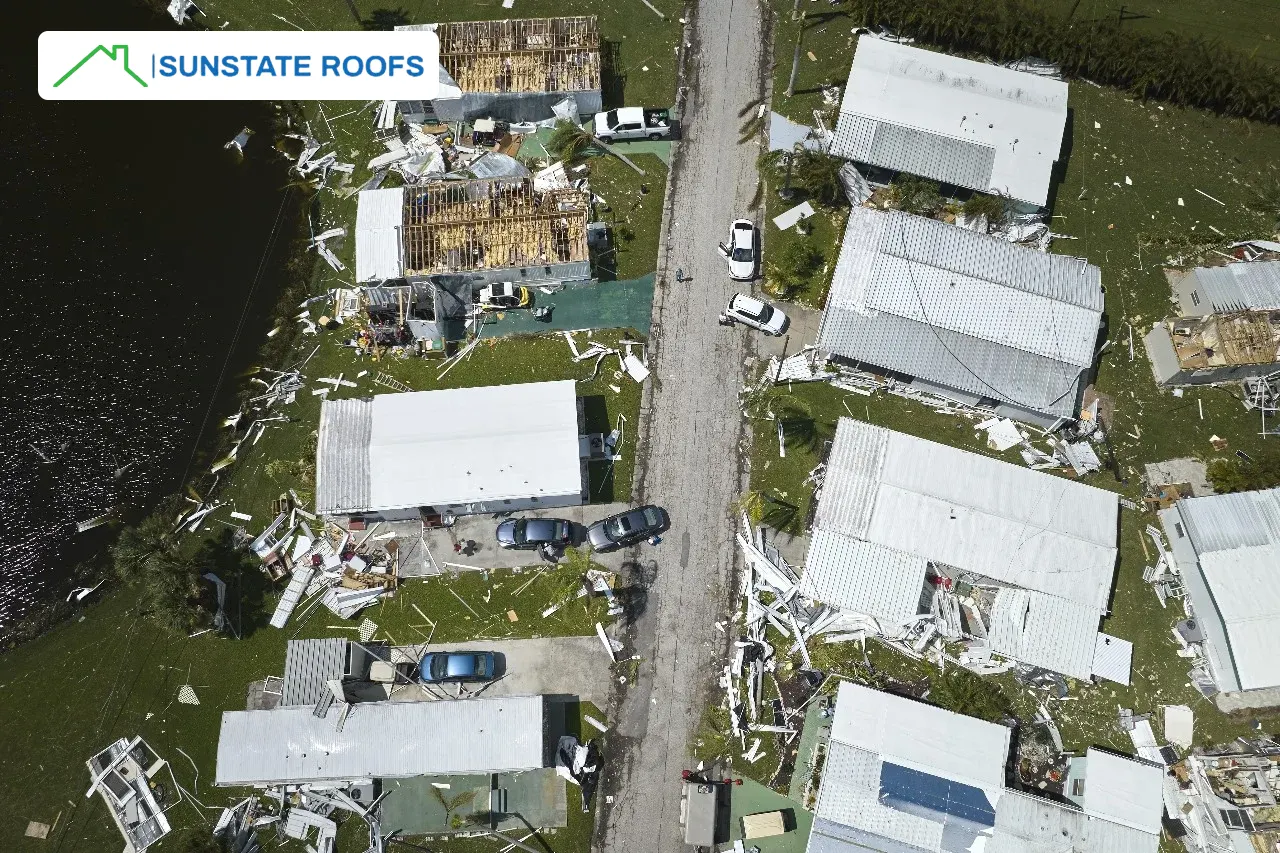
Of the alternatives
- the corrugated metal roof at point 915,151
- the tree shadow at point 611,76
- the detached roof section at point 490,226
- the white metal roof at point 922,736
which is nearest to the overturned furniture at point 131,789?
the detached roof section at point 490,226

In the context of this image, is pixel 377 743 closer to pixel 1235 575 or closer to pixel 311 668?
pixel 311 668

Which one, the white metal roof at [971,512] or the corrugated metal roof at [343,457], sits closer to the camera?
the white metal roof at [971,512]

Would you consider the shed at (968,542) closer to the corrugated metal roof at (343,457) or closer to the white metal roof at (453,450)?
the white metal roof at (453,450)

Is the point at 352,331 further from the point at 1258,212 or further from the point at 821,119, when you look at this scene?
the point at 1258,212

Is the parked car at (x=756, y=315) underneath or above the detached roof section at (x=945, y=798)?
above

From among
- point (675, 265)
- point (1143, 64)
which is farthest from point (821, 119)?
point (1143, 64)

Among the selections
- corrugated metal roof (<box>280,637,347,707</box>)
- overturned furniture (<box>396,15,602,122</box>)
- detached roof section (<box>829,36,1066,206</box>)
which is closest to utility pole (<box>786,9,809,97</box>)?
detached roof section (<box>829,36,1066,206</box>)
